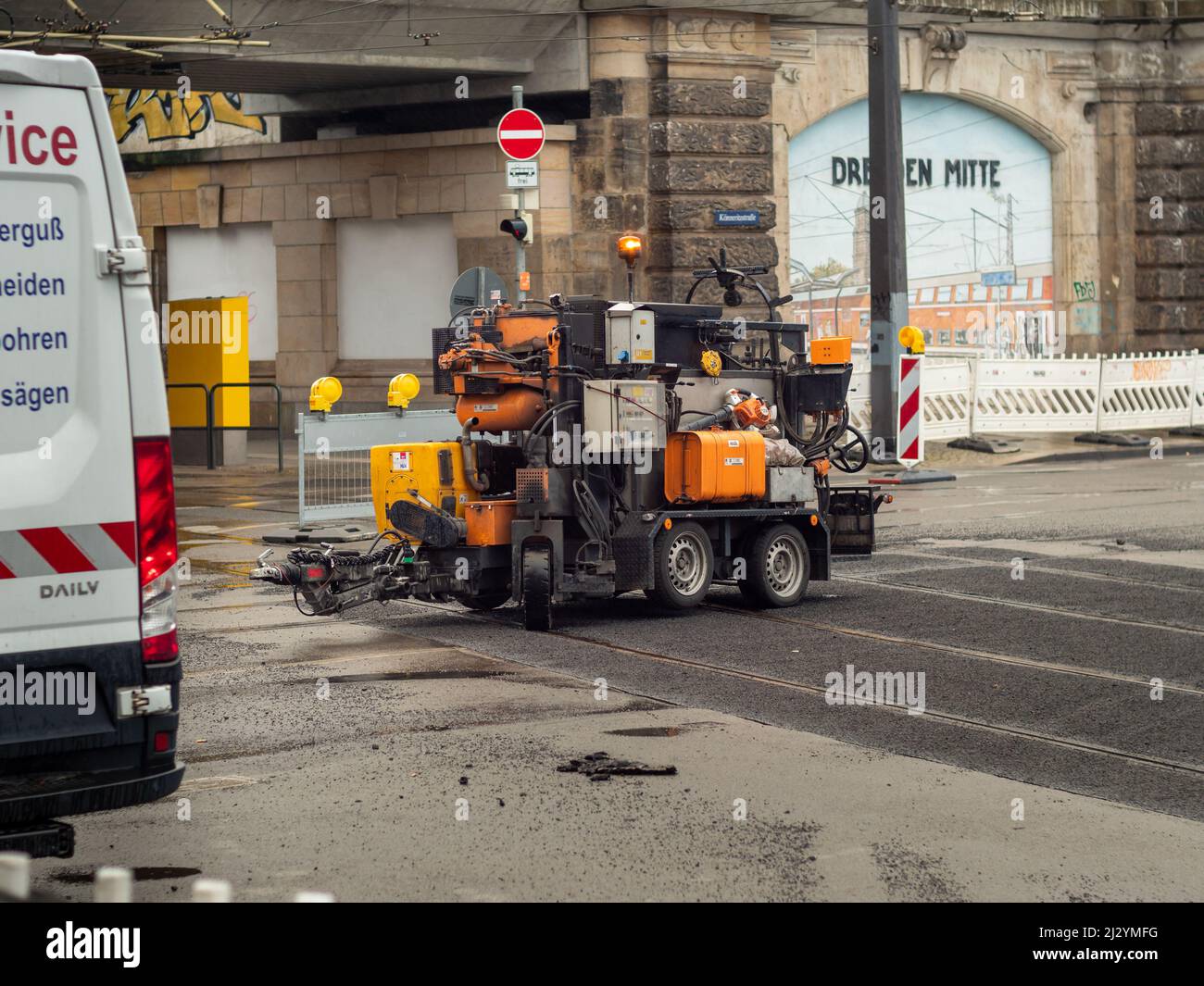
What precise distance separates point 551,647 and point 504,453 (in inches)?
71.0

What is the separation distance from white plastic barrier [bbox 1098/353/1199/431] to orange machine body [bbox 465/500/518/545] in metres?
19.1

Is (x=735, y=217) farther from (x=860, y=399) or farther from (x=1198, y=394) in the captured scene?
(x=1198, y=394)

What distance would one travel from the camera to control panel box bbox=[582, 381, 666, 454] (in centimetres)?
1162

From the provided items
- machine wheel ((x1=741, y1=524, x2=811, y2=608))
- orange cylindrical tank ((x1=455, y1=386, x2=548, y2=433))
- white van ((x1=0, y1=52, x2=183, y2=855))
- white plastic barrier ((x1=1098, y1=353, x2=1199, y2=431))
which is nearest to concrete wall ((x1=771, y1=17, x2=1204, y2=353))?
white plastic barrier ((x1=1098, y1=353, x2=1199, y2=431))

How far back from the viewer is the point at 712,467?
12.0 m

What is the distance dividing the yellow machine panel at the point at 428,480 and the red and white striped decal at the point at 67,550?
614 cm

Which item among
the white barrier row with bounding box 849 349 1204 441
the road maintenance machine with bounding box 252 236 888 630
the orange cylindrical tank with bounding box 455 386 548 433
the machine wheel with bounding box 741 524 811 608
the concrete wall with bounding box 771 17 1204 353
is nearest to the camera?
the road maintenance machine with bounding box 252 236 888 630

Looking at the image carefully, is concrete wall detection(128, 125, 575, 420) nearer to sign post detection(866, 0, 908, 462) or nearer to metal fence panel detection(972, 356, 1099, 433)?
sign post detection(866, 0, 908, 462)

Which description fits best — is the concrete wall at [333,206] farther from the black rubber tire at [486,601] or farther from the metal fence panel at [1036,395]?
the black rubber tire at [486,601]

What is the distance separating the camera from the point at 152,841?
20.9ft

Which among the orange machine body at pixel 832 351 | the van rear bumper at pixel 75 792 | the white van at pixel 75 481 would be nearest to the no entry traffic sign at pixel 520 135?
the orange machine body at pixel 832 351

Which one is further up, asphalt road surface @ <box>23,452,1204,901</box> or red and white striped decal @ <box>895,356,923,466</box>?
red and white striped decal @ <box>895,356,923,466</box>
